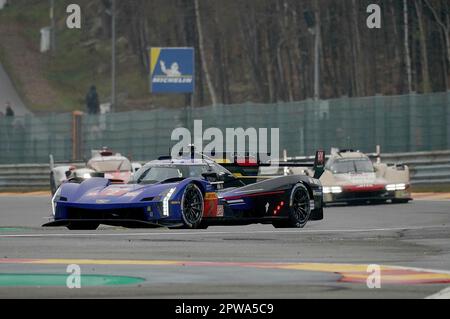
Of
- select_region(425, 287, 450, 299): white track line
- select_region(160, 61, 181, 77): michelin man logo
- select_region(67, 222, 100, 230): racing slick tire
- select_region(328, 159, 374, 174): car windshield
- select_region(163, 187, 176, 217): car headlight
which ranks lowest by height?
select_region(425, 287, 450, 299): white track line

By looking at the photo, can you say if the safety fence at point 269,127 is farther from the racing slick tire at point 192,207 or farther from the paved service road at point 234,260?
the racing slick tire at point 192,207

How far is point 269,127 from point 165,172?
19.3 meters

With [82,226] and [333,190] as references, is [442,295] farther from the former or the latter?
[333,190]

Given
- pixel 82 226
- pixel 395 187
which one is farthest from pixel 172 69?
pixel 82 226

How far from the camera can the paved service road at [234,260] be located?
10500 mm

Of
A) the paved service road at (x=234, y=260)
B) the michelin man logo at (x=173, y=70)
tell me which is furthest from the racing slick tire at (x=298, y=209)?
the michelin man logo at (x=173, y=70)

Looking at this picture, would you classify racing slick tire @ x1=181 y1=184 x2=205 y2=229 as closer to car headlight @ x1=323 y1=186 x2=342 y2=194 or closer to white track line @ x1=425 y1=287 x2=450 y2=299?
white track line @ x1=425 y1=287 x2=450 y2=299

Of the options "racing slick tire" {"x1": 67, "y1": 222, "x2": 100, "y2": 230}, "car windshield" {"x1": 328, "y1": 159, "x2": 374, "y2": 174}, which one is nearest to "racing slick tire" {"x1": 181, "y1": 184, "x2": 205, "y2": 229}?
"racing slick tire" {"x1": 67, "y1": 222, "x2": 100, "y2": 230}

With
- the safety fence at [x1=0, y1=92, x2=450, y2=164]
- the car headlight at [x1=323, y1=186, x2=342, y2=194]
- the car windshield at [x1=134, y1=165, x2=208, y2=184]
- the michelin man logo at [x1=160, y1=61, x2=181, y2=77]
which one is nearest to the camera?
the car windshield at [x1=134, y1=165, x2=208, y2=184]

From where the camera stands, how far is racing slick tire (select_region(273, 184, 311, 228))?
65.2ft

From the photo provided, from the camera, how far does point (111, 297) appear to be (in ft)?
33.0

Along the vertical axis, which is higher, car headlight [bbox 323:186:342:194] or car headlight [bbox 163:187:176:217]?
car headlight [bbox 163:187:176:217]
